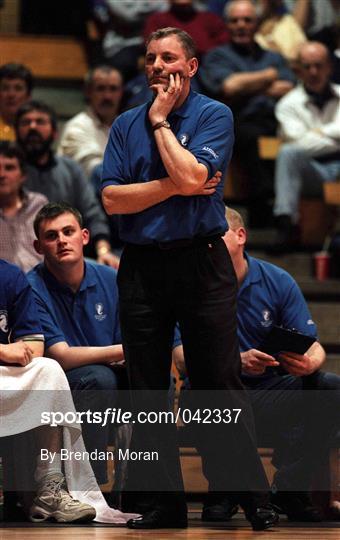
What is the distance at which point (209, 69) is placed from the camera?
6.91 m

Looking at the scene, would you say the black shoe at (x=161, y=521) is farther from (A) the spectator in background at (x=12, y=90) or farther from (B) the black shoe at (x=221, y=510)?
(A) the spectator in background at (x=12, y=90)

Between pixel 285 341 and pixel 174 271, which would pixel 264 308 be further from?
pixel 174 271

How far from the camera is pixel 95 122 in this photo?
646 cm

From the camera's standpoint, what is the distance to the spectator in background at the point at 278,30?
25.8 ft

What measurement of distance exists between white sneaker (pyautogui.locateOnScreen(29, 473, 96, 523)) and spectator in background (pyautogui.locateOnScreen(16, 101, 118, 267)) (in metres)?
2.06

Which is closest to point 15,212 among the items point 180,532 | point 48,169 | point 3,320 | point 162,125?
point 48,169

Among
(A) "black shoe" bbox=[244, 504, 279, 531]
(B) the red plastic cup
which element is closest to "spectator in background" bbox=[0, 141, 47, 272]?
(B) the red plastic cup

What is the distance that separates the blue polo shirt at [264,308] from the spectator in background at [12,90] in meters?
2.50

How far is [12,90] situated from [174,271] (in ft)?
10.3

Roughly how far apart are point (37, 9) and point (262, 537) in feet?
18.1

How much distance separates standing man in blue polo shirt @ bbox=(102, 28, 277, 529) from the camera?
3.49 m

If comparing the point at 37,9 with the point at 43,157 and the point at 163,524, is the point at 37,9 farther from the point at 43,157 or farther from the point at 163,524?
the point at 163,524

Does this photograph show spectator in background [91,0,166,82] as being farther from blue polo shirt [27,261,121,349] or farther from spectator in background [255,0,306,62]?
blue polo shirt [27,261,121,349]

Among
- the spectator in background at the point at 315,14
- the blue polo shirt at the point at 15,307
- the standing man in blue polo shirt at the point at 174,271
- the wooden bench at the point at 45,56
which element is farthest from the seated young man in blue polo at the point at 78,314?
the spectator in background at the point at 315,14
